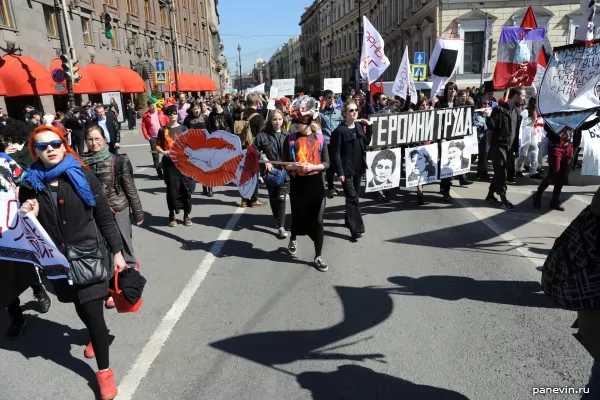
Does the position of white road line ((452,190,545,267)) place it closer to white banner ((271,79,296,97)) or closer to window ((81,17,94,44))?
white banner ((271,79,296,97))

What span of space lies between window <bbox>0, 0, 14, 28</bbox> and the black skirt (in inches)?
813

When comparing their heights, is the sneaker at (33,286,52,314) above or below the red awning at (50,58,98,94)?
below

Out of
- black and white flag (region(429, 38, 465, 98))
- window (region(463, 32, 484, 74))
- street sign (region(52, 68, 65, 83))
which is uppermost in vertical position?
window (region(463, 32, 484, 74))

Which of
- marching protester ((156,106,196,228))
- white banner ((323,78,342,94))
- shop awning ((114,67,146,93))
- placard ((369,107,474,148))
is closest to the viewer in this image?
marching protester ((156,106,196,228))

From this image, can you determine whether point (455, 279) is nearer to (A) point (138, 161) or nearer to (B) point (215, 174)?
(B) point (215, 174)

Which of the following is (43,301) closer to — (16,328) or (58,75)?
(16,328)

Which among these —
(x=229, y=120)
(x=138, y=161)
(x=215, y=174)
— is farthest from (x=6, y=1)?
(x=215, y=174)

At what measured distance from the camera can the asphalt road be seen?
3.04m

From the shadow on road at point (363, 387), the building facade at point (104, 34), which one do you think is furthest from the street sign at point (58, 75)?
the shadow on road at point (363, 387)

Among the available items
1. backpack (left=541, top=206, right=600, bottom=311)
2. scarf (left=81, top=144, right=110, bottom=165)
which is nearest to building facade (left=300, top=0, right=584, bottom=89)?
scarf (left=81, top=144, right=110, bottom=165)

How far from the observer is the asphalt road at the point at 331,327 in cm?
304

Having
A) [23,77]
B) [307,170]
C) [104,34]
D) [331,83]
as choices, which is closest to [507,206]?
[307,170]

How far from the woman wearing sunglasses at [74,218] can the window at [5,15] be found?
21213 millimetres

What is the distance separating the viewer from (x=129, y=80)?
2998 centimetres
